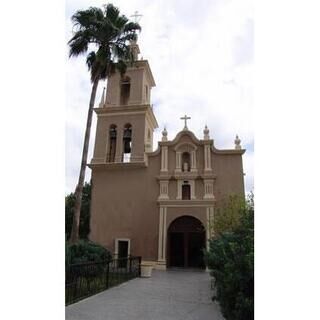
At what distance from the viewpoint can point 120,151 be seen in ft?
49.2

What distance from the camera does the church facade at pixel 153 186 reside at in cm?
1346

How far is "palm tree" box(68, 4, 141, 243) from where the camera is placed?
9930mm

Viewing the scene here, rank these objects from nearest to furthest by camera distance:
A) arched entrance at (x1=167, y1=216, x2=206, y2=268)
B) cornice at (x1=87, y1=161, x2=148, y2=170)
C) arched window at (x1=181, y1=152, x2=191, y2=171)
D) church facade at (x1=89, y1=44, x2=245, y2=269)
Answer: arched entrance at (x1=167, y1=216, x2=206, y2=268) < church facade at (x1=89, y1=44, x2=245, y2=269) < cornice at (x1=87, y1=161, x2=148, y2=170) < arched window at (x1=181, y1=152, x2=191, y2=171)

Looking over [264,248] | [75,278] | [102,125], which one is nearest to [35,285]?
[264,248]

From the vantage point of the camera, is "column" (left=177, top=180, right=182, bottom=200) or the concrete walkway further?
"column" (left=177, top=180, right=182, bottom=200)

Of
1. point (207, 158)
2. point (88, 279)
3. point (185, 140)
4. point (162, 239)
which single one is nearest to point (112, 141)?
point (185, 140)

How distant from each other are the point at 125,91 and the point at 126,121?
91.9 inches

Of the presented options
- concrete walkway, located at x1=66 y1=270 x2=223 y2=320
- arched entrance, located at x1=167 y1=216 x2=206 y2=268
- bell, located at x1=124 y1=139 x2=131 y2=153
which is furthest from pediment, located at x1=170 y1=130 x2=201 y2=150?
concrete walkway, located at x1=66 y1=270 x2=223 y2=320

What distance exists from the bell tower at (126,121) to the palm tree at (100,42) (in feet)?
12.6

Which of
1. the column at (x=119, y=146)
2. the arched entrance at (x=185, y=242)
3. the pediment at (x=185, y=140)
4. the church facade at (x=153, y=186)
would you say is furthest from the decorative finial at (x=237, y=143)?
the column at (x=119, y=146)

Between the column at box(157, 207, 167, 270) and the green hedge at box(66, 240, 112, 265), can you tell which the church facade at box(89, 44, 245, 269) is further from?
A: the green hedge at box(66, 240, 112, 265)

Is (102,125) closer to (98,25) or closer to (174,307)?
(98,25)

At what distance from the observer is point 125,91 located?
1680 centimetres

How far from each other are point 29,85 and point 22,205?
0.82 metres
